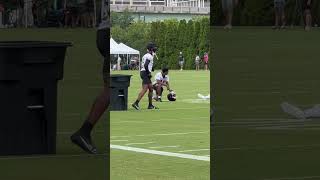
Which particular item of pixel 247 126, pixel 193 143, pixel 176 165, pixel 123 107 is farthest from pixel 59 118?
pixel 123 107

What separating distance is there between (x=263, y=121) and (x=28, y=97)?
622 centimetres

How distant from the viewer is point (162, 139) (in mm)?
13156

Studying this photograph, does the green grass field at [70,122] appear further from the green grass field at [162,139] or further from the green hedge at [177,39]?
the green hedge at [177,39]

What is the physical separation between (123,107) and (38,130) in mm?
9447

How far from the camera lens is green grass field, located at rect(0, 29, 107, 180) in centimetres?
877

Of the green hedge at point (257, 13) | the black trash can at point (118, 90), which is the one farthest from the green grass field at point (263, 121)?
the black trash can at point (118, 90)

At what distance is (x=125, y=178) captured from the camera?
29.8 feet

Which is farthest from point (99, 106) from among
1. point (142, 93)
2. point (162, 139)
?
point (142, 93)

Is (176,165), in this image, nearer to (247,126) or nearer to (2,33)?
(2,33)

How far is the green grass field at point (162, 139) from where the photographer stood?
9570 millimetres

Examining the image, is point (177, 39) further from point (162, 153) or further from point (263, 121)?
point (162, 153)

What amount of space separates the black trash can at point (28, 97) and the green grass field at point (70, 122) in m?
0.16

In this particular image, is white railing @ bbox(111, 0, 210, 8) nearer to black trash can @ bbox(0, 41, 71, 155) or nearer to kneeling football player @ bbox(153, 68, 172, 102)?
kneeling football player @ bbox(153, 68, 172, 102)

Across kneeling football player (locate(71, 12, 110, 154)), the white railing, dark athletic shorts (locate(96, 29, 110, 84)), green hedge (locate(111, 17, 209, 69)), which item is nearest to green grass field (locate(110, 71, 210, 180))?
kneeling football player (locate(71, 12, 110, 154))
